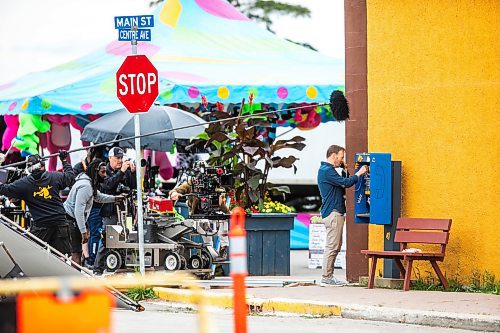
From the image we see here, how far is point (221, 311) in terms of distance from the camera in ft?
45.7

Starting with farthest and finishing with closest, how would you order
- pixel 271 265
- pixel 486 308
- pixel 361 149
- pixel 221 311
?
1. pixel 271 265
2. pixel 361 149
3. pixel 221 311
4. pixel 486 308

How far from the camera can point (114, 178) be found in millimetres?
19250

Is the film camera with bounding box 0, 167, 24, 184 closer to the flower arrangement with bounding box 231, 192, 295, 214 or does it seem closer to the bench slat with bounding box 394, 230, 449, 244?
the flower arrangement with bounding box 231, 192, 295, 214

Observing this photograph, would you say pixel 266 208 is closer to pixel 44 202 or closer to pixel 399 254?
pixel 44 202

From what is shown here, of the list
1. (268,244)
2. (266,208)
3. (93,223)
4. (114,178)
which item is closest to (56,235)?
(114,178)

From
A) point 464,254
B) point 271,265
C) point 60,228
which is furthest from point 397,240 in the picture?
point 60,228

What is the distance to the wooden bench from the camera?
1444cm

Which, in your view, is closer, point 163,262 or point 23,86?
point 163,262

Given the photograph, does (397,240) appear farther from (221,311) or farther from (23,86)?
(23,86)

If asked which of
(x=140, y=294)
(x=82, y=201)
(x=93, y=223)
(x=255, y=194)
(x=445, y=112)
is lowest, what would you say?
(x=140, y=294)

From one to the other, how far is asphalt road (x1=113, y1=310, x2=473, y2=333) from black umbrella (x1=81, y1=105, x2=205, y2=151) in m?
8.01

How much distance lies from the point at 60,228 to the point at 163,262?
161cm

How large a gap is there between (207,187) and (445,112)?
4.07m

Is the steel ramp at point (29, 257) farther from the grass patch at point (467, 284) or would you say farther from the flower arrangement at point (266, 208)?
the flower arrangement at point (266, 208)
